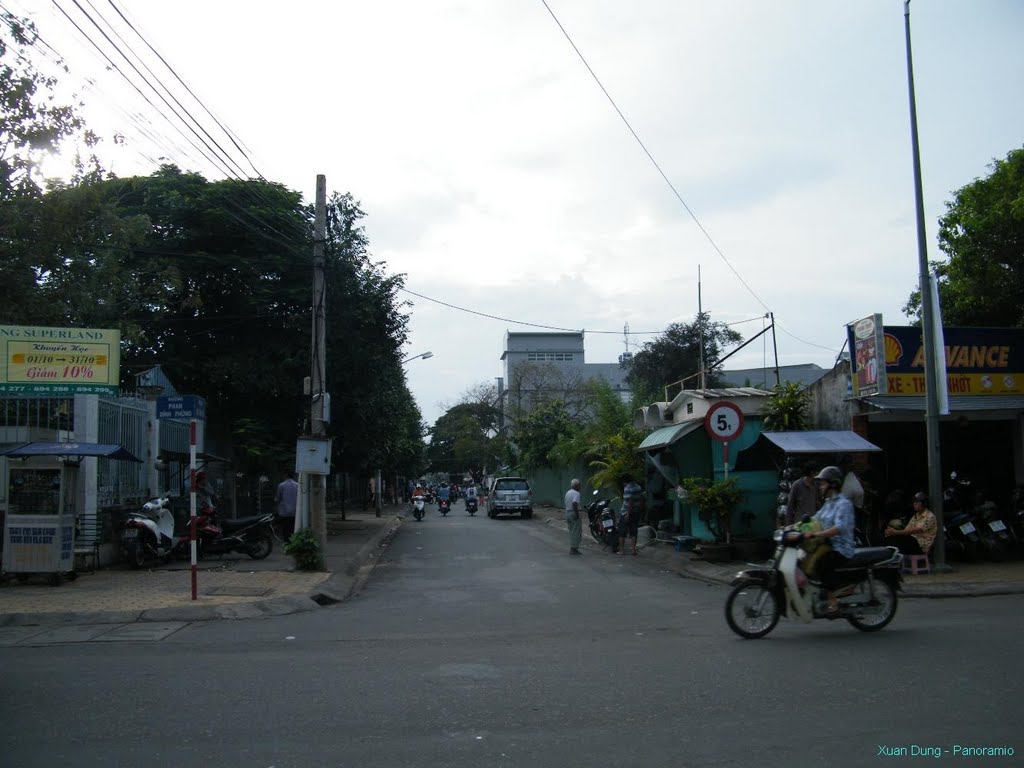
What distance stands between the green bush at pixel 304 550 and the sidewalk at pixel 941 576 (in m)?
6.48

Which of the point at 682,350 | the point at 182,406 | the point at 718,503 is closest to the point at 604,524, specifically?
the point at 718,503

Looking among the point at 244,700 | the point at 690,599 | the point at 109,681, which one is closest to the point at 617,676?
the point at 244,700

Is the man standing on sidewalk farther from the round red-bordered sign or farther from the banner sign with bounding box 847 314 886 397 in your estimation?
the banner sign with bounding box 847 314 886 397

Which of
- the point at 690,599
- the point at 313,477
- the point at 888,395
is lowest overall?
the point at 690,599

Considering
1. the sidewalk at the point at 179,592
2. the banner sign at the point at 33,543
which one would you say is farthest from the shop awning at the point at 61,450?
the sidewalk at the point at 179,592

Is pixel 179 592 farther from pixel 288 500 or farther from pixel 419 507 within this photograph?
pixel 419 507

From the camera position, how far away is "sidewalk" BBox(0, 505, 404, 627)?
11250mm

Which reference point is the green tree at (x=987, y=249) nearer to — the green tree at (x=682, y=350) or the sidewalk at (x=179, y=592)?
the sidewalk at (x=179, y=592)

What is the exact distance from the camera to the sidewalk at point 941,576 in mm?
12156

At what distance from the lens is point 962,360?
51.3 ft

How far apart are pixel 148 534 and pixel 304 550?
9.84 ft

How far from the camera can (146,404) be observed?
58.6 feet

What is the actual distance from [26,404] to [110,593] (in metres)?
4.62

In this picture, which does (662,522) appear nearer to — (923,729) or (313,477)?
(313,477)
